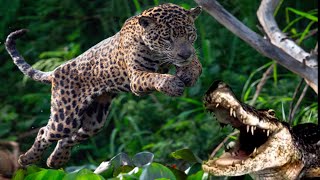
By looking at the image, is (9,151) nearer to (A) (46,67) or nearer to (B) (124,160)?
(B) (124,160)

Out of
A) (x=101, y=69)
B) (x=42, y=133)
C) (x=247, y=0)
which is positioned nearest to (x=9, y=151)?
(x=42, y=133)

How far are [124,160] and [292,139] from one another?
0.62 meters

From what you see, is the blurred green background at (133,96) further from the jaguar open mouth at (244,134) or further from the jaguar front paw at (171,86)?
the jaguar front paw at (171,86)

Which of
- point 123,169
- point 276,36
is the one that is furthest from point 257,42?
point 123,169

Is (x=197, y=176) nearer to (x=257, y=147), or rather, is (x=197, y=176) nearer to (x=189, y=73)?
(x=257, y=147)

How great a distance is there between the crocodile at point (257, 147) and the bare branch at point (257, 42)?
2.56 ft

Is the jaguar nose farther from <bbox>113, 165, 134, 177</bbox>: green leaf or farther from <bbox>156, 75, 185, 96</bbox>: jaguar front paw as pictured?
<bbox>113, 165, 134, 177</bbox>: green leaf

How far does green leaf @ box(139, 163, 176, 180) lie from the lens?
2.86 m

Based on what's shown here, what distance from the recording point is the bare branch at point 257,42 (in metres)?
3.63

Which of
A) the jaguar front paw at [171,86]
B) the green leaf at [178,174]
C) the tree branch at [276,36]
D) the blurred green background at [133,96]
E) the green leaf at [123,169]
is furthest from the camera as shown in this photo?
the blurred green background at [133,96]

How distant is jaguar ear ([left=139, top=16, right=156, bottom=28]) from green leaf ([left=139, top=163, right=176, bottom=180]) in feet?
1.51

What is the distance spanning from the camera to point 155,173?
289cm

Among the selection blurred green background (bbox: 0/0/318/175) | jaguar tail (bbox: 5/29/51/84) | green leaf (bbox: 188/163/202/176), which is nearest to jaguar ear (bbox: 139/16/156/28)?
jaguar tail (bbox: 5/29/51/84)

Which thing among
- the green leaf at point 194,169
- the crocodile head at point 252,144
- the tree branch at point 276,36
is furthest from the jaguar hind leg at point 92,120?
the tree branch at point 276,36
